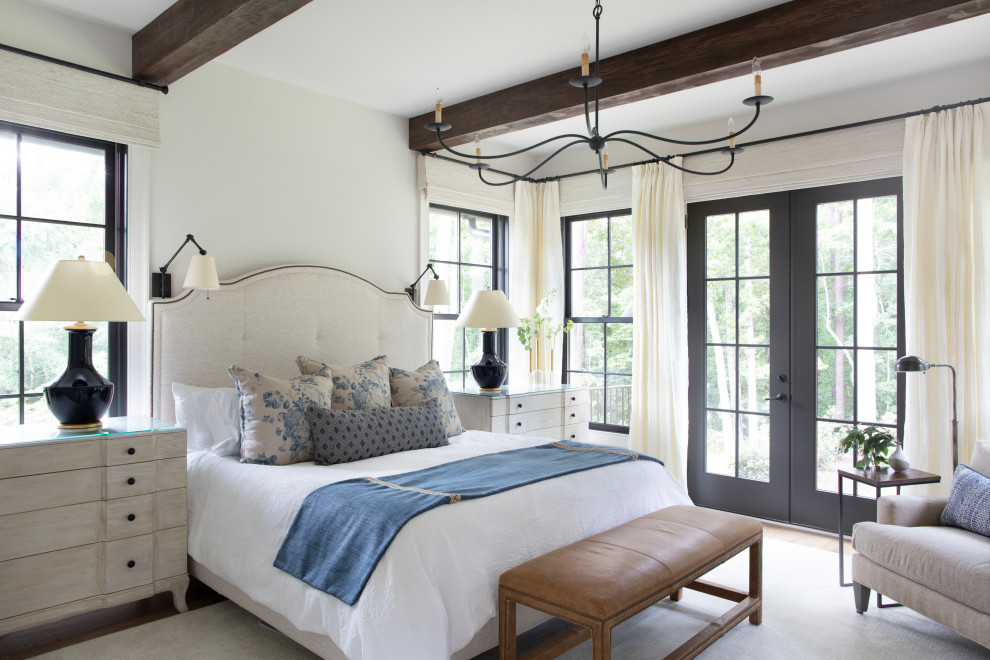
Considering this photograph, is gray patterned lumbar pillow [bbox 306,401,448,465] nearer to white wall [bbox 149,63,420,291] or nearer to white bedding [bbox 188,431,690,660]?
white bedding [bbox 188,431,690,660]

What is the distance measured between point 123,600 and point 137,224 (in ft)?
5.72

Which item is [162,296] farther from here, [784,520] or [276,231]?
[784,520]

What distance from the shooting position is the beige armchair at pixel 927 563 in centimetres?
230

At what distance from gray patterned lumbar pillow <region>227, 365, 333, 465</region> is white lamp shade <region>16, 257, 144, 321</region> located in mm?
555

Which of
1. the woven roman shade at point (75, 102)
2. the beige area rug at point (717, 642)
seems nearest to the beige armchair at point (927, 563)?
the beige area rug at point (717, 642)

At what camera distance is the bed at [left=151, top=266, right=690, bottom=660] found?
1.96 meters

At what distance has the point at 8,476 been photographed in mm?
2371

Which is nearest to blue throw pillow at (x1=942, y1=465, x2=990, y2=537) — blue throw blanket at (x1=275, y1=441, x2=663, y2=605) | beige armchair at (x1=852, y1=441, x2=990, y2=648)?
beige armchair at (x1=852, y1=441, x2=990, y2=648)

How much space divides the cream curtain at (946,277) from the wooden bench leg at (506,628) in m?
2.69

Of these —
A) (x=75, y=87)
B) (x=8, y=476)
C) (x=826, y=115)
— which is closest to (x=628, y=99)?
(x=826, y=115)

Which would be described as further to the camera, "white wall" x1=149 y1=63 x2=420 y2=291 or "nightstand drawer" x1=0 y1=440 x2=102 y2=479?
"white wall" x1=149 y1=63 x2=420 y2=291

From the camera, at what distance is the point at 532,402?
4.38 metres

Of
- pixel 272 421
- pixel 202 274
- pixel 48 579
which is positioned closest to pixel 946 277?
pixel 272 421

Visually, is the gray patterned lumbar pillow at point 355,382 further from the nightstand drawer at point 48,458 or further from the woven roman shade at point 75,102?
the woven roman shade at point 75,102
